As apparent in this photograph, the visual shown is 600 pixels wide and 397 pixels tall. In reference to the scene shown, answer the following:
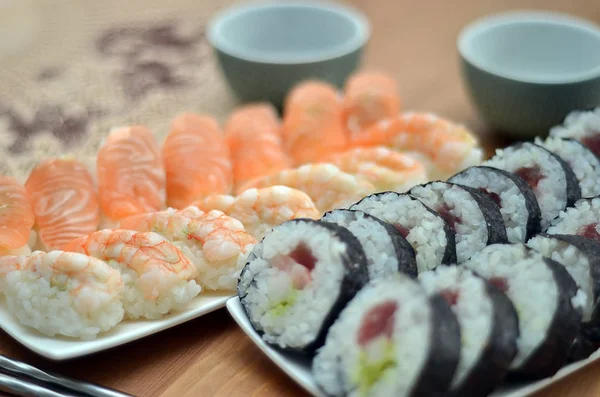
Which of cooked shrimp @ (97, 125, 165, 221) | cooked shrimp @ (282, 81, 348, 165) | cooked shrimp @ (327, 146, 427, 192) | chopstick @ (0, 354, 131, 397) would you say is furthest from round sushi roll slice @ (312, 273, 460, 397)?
cooked shrimp @ (282, 81, 348, 165)

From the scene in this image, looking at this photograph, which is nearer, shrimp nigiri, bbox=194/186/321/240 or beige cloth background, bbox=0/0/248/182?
shrimp nigiri, bbox=194/186/321/240

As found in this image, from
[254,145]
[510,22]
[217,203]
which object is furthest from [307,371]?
[510,22]

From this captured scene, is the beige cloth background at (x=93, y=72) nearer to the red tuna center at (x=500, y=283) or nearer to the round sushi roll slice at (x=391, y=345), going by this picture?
the round sushi roll slice at (x=391, y=345)

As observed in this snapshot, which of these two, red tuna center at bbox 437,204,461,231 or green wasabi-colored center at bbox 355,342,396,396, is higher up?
red tuna center at bbox 437,204,461,231

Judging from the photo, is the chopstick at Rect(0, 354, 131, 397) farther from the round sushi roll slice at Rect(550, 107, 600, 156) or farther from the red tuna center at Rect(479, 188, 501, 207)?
the round sushi roll slice at Rect(550, 107, 600, 156)

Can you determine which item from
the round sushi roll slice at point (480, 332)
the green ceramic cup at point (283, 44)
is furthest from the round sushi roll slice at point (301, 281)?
the green ceramic cup at point (283, 44)

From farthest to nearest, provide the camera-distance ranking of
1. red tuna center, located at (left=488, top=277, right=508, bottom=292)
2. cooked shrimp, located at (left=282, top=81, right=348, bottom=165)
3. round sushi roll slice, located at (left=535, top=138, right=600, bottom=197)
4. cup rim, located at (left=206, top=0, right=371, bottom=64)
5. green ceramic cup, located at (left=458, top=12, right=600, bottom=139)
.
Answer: cup rim, located at (left=206, top=0, right=371, bottom=64) < green ceramic cup, located at (left=458, top=12, right=600, bottom=139) < cooked shrimp, located at (left=282, top=81, right=348, bottom=165) < round sushi roll slice, located at (left=535, top=138, right=600, bottom=197) < red tuna center, located at (left=488, top=277, right=508, bottom=292)

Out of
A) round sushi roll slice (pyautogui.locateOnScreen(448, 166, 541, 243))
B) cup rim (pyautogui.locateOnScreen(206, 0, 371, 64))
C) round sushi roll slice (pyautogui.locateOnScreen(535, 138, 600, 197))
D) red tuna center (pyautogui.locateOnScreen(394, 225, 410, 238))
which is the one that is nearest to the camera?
red tuna center (pyautogui.locateOnScreen(394, 225, 410, 238))

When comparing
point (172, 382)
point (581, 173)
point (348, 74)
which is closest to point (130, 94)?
point (348, 74)
